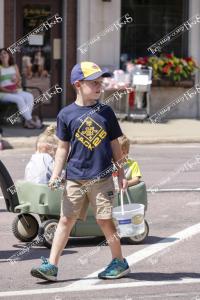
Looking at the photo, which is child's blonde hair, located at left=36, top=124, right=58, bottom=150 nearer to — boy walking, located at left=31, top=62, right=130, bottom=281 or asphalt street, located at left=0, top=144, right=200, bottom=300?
asphalt street, located at left=0, top=144, right=200, bottom=300

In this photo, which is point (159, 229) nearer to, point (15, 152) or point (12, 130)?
point (15, 152)

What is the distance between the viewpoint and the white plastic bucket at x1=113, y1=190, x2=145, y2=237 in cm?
862

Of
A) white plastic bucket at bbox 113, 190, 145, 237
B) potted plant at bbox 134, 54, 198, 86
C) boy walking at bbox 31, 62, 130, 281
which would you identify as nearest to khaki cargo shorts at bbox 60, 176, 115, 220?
boy walking at bbox 31, 62, 130, 281

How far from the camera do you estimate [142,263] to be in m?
8.52

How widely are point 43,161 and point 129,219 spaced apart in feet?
4.21

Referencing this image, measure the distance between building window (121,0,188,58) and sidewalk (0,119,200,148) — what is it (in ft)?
6.25

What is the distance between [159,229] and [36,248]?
154 centimetres

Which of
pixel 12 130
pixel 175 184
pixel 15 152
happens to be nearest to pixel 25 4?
Answer: pixel 12 130

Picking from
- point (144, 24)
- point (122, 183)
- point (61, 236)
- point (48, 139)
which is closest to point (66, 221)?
point (61, 236)

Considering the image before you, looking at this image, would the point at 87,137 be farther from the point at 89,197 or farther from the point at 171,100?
the point at 171,100

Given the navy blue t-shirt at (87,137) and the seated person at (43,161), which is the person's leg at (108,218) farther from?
the seated person at (43,161)

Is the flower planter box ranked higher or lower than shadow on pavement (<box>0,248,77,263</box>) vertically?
lower

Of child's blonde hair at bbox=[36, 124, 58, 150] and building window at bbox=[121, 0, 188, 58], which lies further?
building window at bbox=[121, 0, 188, 58]

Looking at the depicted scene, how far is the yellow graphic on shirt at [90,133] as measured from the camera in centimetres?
762
